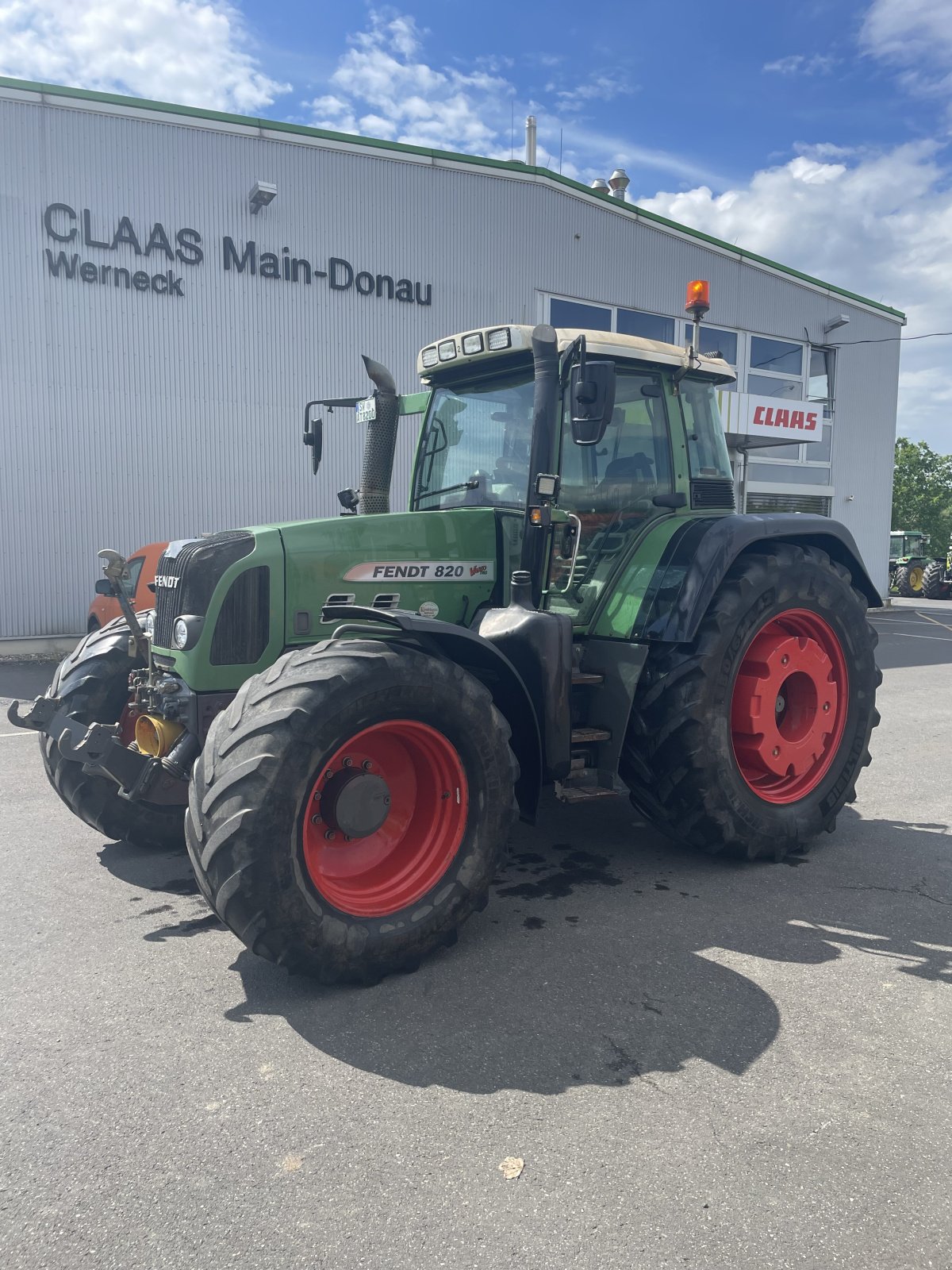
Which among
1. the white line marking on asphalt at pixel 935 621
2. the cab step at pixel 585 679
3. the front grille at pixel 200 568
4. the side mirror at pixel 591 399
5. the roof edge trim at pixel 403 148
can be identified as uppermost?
the roof edge trim at pixel 403 148

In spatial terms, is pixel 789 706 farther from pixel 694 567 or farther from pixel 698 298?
pixel 698 298

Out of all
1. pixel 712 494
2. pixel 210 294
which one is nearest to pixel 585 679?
pixel 712 494

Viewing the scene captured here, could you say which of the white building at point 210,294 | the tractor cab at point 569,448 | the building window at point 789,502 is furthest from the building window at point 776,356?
the tractor cab at point 569,448

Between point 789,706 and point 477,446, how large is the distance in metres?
2.08

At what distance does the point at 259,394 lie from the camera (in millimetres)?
13820

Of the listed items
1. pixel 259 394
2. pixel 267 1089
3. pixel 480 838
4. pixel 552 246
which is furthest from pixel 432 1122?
pixel 552 246

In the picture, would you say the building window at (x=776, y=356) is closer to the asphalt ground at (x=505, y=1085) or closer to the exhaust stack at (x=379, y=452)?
the exhaust stack at (x=379, y=452)

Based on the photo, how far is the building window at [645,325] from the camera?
17.3 metres

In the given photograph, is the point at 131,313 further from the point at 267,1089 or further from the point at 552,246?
the point at 267,1089

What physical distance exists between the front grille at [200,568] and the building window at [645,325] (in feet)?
47.7

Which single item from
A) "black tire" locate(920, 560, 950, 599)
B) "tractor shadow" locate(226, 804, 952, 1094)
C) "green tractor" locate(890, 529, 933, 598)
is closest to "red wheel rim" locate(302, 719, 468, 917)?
"tractor shadow" locate(226, 804, 952, 1094)

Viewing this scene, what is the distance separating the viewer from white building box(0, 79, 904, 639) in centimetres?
1244

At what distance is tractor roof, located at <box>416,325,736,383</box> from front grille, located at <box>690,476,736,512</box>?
550 millimetres

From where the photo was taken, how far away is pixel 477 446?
4594 millimetres
